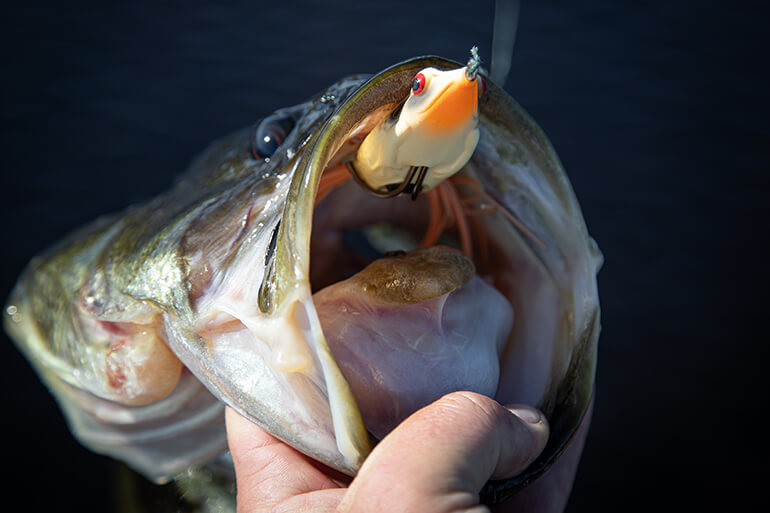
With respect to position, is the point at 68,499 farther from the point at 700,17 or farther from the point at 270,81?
the point at 700,17

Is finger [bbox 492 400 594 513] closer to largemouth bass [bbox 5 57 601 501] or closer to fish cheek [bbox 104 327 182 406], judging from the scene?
largemouth bass [bbox 5 57 601 501]

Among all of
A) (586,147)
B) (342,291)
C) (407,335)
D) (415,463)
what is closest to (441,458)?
(415,463)

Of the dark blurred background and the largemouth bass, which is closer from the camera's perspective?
the largemouth bass

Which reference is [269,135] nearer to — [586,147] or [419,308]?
[419,308]

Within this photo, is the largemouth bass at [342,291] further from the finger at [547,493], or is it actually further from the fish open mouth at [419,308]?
the finger at [547,493]

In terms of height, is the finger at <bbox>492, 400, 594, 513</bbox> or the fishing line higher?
the fishing line

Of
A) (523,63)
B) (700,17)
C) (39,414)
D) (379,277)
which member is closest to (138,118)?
(39,414)

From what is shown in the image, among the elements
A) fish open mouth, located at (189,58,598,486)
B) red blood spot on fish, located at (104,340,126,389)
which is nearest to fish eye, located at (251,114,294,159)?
fish open mouth, located at (189,58,598,486)

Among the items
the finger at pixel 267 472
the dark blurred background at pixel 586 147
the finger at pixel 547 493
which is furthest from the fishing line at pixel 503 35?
the finger at pixel 267 472
